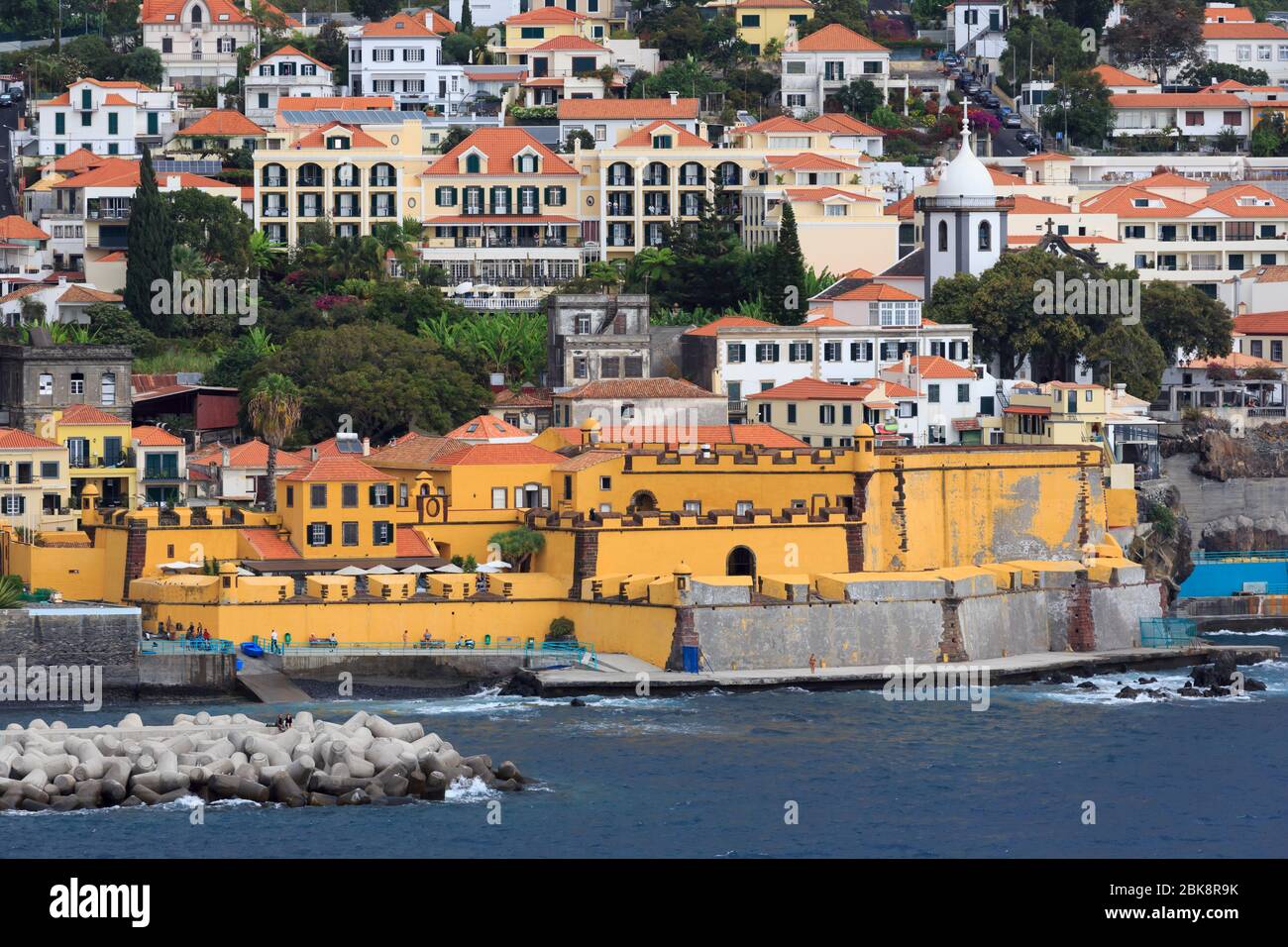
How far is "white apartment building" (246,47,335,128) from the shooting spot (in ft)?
441

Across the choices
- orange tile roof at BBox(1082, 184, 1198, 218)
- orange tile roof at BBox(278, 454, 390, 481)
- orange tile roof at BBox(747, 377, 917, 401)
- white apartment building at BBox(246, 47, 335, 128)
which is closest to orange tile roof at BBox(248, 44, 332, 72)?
white apartment building at BBox(246, 47, 335, 128)

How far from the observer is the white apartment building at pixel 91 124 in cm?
13038

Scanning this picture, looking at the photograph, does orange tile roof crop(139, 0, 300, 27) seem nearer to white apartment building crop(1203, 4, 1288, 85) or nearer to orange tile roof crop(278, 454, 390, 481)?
white apartment building crop(1203, 4, 1288, 85)

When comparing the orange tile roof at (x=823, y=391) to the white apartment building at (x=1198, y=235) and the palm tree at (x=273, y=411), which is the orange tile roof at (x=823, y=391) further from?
the white apartment building at (x=1198, y=235)

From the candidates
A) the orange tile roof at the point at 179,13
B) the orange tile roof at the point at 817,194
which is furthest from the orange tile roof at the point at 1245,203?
the orange tile roof at the point at 179,13

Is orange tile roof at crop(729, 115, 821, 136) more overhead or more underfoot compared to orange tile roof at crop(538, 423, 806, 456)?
more overhead

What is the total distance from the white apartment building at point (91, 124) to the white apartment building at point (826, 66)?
84.8 feet

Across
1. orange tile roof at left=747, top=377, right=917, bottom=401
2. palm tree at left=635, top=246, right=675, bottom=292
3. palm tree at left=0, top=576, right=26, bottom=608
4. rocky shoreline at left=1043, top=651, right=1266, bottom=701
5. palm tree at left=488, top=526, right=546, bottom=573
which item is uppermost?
palm tree at left=635, top=246, right=675, bottom=292

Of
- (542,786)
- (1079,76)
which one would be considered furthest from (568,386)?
(1079,76)

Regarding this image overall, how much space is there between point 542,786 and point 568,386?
33405 millimetres

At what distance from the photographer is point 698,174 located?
11781 centimetres

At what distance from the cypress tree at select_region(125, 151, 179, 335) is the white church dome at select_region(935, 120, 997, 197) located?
25322 mm

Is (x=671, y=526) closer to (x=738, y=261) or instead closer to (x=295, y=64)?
(x=738, y=261)

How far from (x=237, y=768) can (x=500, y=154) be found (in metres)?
55.3
